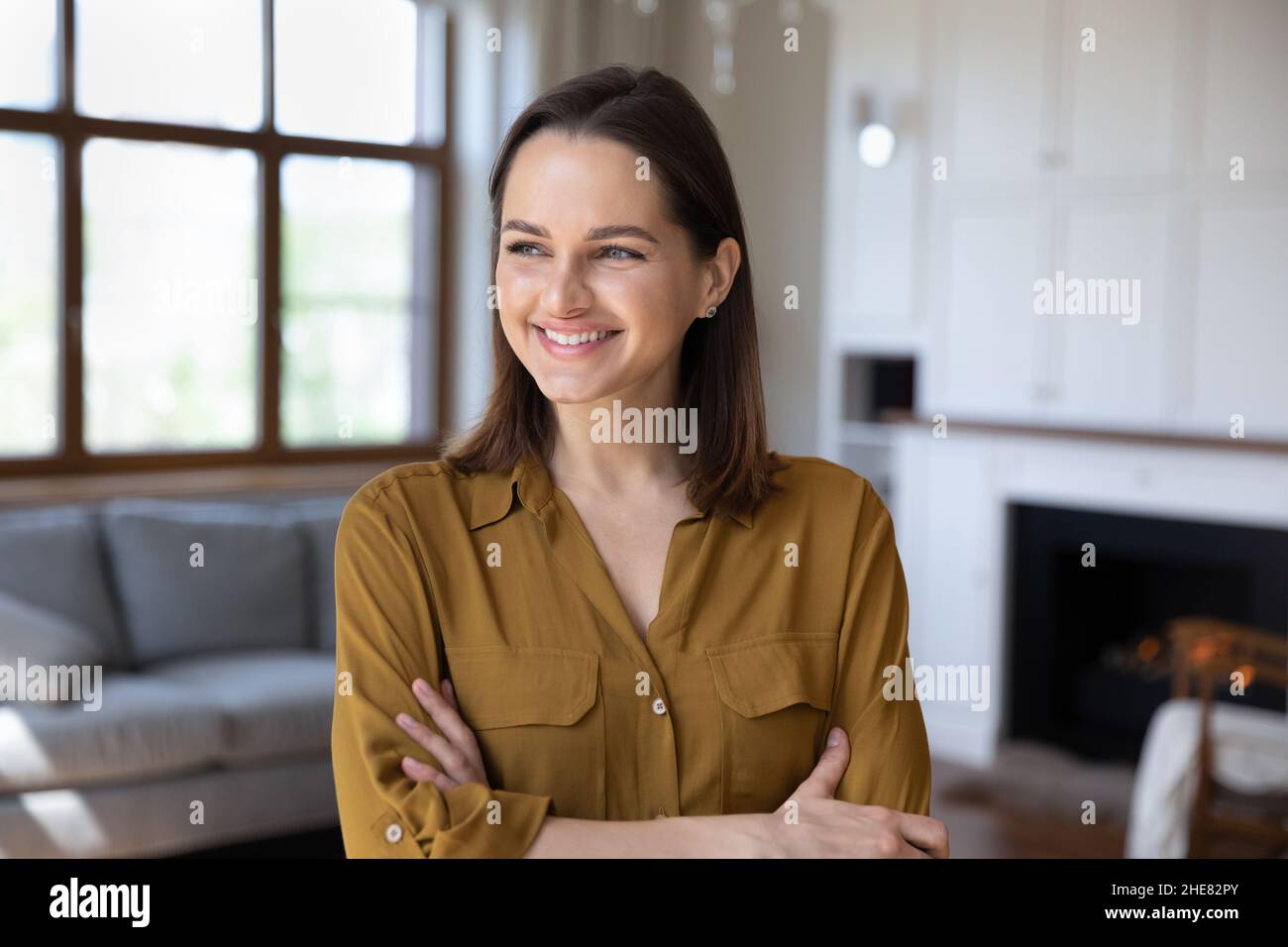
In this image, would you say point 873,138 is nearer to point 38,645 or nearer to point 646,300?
point 38,645

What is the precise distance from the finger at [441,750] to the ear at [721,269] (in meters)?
0.46

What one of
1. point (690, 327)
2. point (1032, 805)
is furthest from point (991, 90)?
point (690, 327)

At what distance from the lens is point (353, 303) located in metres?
5.08

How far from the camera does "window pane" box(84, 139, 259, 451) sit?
448 cm

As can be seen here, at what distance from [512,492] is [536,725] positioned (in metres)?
0.22

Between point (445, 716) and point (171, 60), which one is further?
point (171, 60)

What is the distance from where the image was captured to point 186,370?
4.67 m
